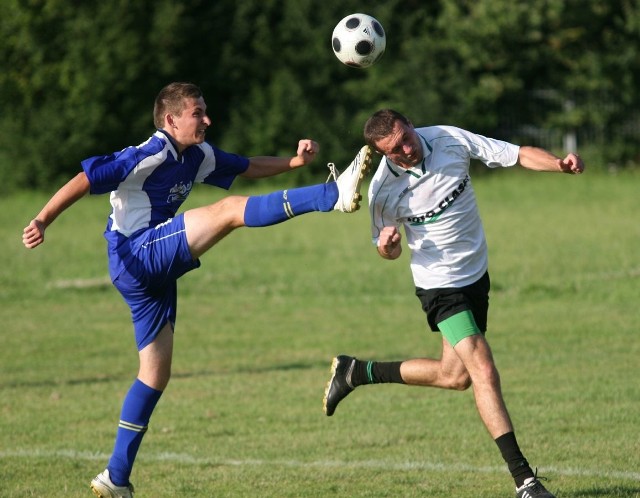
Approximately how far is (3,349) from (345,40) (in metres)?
6.09

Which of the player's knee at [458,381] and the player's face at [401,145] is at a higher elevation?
the player's face at [401,145]

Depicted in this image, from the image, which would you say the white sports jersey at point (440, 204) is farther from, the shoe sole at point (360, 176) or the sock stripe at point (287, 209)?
the sock stripe at point (287, 209)

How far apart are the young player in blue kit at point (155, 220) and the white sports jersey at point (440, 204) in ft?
1.18

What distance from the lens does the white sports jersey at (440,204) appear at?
7.00 metres

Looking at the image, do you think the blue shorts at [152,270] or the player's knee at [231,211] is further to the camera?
the blue shorts at [152,270]

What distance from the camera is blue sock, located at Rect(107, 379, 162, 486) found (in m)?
7.10

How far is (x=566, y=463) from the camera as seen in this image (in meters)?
7.71

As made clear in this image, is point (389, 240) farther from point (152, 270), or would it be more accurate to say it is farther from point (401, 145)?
point (152, 270)

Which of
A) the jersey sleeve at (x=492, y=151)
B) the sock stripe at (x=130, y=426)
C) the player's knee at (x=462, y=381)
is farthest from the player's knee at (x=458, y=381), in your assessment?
the sock stripe at (x=130, y=426)

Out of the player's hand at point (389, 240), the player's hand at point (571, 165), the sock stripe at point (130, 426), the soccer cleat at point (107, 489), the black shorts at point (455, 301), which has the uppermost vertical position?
the player's hand at point (571, 165)

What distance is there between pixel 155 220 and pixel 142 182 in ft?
0.81

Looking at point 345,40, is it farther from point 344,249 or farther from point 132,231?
point 344,249

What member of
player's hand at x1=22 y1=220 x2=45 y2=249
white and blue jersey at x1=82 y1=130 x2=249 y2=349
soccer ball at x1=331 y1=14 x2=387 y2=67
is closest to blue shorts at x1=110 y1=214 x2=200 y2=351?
white and blue jersey at x1=82 y1=130 x2=249 y2=349

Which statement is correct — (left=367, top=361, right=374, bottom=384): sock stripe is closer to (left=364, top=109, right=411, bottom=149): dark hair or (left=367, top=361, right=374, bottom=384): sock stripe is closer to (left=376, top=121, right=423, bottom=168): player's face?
(left=376, top=121, right=423, bottom=168): player's face
